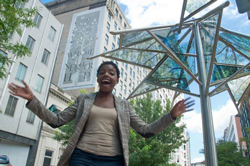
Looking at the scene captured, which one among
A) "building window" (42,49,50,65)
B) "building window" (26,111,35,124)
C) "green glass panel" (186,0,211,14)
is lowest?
Answer: "building window" (26,111,35,124)

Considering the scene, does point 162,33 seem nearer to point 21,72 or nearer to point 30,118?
point 21,72

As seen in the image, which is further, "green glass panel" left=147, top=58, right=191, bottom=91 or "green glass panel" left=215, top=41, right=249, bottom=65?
"green glass panel" left=147, top=58, right=191, bottom=91

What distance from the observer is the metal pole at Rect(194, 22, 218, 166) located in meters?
4.88

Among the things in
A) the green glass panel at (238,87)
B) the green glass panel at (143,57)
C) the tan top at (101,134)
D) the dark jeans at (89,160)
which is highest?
the green glass panel at (143,57)

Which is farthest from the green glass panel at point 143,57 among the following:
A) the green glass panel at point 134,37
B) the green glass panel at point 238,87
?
the green glass panel at point 238,87

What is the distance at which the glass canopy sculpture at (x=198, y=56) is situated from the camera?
5551mm

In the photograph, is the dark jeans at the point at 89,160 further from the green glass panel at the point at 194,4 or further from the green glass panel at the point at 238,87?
the green glass panel at the point at 238,87

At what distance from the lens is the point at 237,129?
56.2m

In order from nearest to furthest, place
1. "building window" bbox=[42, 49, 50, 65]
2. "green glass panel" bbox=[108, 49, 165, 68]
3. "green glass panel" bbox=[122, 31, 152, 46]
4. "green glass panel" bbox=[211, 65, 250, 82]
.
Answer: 1. "green glass panel" bbox=[122, 31, 152, 46]
2. "green glass panel" bbox=[211, 65, 250, 82]
3. "green glass panel" bbox=[108, 49, 165, 68]
4. "building window" bbox=[42, 49, 50, 65]

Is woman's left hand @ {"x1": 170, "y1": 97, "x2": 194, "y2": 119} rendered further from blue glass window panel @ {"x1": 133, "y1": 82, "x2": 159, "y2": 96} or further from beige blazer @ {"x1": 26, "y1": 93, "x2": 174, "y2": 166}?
blue glass window panel @ {"x1": 133, "y1": 82, "x2": 159, "y2": 96}

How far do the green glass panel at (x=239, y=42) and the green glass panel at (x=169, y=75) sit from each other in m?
1.75

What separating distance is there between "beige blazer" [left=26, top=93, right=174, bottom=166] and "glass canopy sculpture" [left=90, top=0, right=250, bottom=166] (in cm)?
334

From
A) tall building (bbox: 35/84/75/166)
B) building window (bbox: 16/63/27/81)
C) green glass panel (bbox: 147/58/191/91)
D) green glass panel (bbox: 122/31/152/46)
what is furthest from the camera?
tall building (bbox: 35/84/75/166)

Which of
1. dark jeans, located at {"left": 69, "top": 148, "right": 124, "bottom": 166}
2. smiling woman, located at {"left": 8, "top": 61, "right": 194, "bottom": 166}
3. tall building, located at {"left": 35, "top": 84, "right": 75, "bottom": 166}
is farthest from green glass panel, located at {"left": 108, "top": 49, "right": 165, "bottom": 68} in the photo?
tall building, located at {"left": 35, "top": 84, "right": 75, "bottom": 166}
